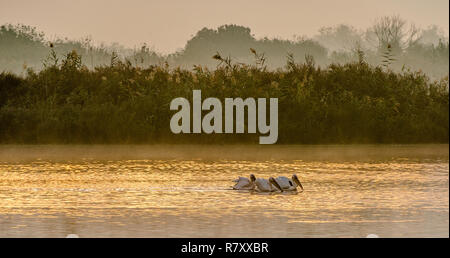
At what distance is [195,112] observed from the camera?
21469 millimetres

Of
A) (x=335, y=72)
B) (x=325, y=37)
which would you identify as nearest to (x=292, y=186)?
(x=335, y=72)

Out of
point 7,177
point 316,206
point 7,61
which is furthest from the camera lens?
point 7,61

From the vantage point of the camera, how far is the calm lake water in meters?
9.73

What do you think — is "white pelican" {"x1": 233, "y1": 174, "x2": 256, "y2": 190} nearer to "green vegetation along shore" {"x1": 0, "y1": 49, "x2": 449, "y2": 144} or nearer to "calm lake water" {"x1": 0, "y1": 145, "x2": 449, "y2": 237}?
"calm lake water" {"x1": 0, "y1": 145, "x2": 449, "y2": 237}

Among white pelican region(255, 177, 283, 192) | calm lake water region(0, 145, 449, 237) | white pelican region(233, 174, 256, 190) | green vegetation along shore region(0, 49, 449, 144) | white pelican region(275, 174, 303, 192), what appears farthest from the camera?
green vegetation along shore region(0, 49, 449, 144)

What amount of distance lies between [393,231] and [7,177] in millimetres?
6998

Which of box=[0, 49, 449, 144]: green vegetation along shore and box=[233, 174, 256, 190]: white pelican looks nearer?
box=[233, 174, 256, 190]: white pelican

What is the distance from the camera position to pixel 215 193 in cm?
1254

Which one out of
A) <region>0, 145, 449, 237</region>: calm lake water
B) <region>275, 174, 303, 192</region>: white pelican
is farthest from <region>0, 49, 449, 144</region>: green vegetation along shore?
<region>275, 174, 303, 192</region>: white pelican

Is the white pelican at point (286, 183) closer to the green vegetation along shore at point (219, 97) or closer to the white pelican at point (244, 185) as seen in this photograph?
the white pelican at point (244, 185)

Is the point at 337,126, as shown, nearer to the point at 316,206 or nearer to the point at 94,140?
the point at 94,140

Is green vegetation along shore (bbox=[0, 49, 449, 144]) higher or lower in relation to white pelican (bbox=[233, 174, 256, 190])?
higher

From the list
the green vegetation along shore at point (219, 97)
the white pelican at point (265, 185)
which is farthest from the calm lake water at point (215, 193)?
the green vegetation along shore at point (219, 97)

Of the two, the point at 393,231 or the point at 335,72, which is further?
the point at 335,72
